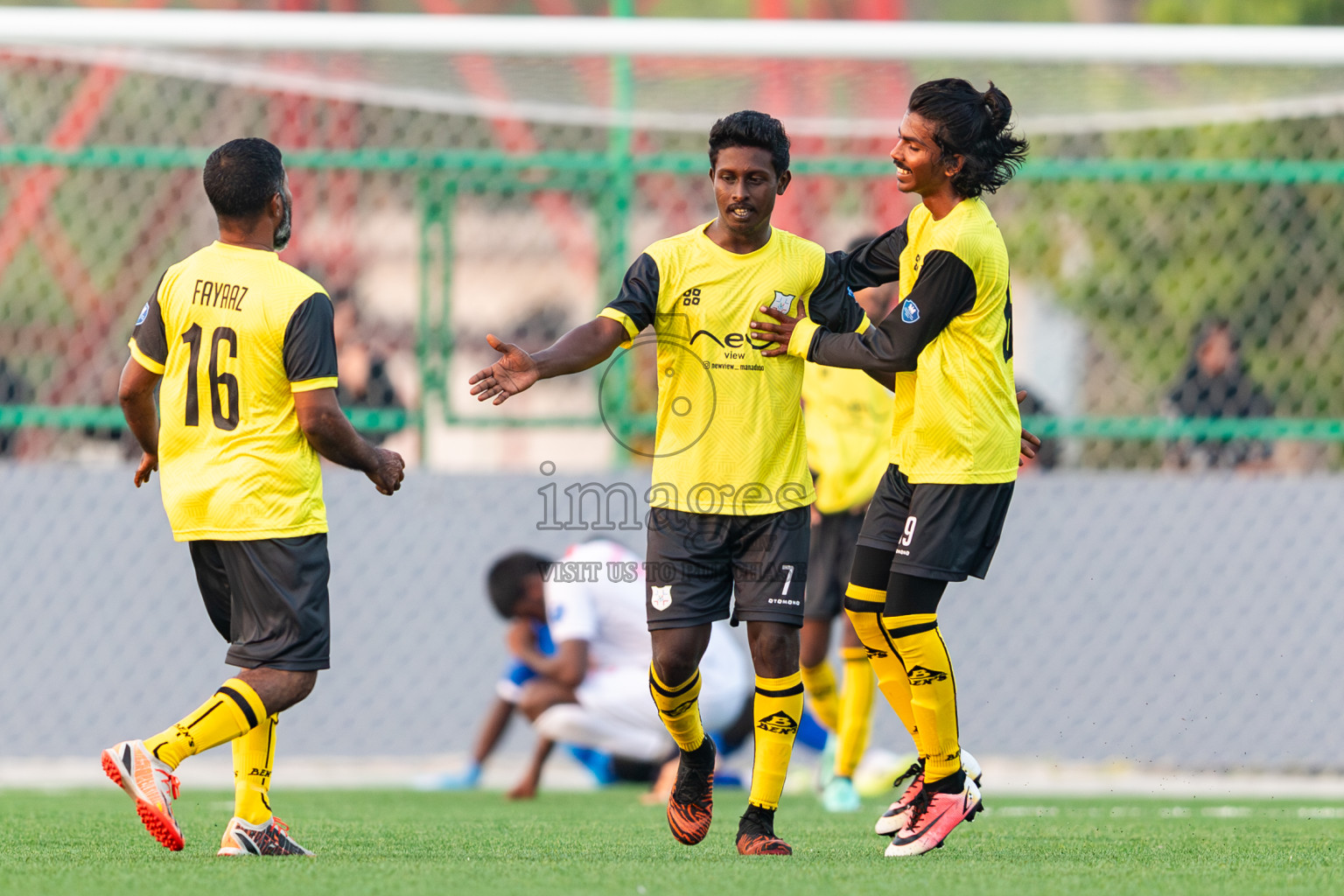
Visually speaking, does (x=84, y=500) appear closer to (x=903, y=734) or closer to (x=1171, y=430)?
(x=903, y=734)

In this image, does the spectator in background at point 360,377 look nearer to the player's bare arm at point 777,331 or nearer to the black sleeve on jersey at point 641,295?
the black sleeve on jersey at point 641,295

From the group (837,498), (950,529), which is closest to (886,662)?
(950,529)

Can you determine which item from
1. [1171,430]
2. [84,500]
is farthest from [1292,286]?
[84,500]

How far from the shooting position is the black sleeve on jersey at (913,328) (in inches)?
172

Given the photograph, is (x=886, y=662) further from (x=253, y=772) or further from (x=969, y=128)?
(x=253, y=772)

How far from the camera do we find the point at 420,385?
7621 millimetres

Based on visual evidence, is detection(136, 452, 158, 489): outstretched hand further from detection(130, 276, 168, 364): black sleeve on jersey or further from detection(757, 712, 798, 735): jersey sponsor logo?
detection(757, 712, 798, 735): jersey sponsor logo

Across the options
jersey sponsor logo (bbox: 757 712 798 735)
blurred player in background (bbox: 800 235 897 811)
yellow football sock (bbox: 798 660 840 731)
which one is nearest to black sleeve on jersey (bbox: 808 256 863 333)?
jersey sponsor logo (bbox: 757 712 798 735)

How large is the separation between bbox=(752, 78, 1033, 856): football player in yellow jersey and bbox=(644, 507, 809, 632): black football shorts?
232 mm

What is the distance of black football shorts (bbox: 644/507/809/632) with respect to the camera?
453 cm

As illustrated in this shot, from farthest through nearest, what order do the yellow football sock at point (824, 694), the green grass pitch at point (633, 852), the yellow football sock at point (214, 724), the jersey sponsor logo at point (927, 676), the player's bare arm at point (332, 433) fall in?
1. the yellow football sock at point (824, 694)
2. the jersey sponsor logo at point (927, 676)
3. the player's bare arm at point (332, 433)
4. the yellow football sock at point (214, 724)
5. the green grass pitch at point (633, 852)

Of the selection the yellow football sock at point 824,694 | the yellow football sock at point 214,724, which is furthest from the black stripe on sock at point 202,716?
the yellow football sock at point 824,694

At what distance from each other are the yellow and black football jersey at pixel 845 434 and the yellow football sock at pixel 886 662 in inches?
76.9

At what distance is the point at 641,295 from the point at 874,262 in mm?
681
